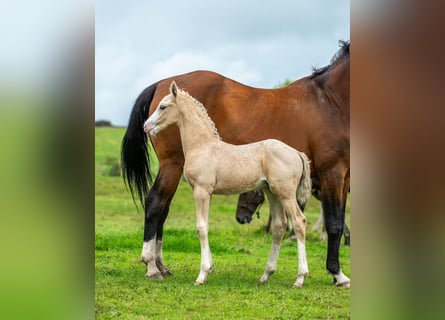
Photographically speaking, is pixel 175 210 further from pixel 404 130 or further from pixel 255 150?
pixel 404 130

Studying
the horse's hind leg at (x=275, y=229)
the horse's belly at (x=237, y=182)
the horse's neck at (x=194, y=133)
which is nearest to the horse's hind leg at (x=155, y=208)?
the horse's neck at (x=194, y=133)

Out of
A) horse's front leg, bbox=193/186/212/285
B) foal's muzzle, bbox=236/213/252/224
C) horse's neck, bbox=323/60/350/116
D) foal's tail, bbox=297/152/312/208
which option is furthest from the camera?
foal's muzzle, bbox=236/213/252/224

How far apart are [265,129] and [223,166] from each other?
81cm

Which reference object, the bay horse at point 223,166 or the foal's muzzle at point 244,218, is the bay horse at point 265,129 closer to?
the bay horse at point 223,166

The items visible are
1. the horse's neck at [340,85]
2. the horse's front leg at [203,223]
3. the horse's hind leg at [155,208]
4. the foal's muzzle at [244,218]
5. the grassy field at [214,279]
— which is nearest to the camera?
the grassy field at [214,279]

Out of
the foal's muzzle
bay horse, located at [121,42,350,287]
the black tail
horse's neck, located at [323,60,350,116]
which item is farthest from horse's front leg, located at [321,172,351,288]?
the black tail

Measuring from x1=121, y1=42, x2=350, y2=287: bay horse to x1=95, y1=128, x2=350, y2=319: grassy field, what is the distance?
48cm

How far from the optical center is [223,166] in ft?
16.5

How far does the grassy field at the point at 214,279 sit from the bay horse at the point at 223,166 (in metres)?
0.35

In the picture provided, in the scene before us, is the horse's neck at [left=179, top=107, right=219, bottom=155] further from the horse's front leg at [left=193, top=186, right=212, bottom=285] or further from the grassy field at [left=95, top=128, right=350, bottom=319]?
the grassy field at [left=95, top=128, right=350, bottom=319]

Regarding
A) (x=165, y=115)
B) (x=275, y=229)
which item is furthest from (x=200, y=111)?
(x=275, y=229)

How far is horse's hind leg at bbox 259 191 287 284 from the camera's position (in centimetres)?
516

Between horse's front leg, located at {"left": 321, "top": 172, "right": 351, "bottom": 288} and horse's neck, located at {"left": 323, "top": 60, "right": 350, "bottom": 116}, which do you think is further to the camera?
horse's neck, located at {"left": 323, "top": 60, "right": 350, "bottom": 116}

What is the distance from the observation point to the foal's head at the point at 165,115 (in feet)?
16.5
